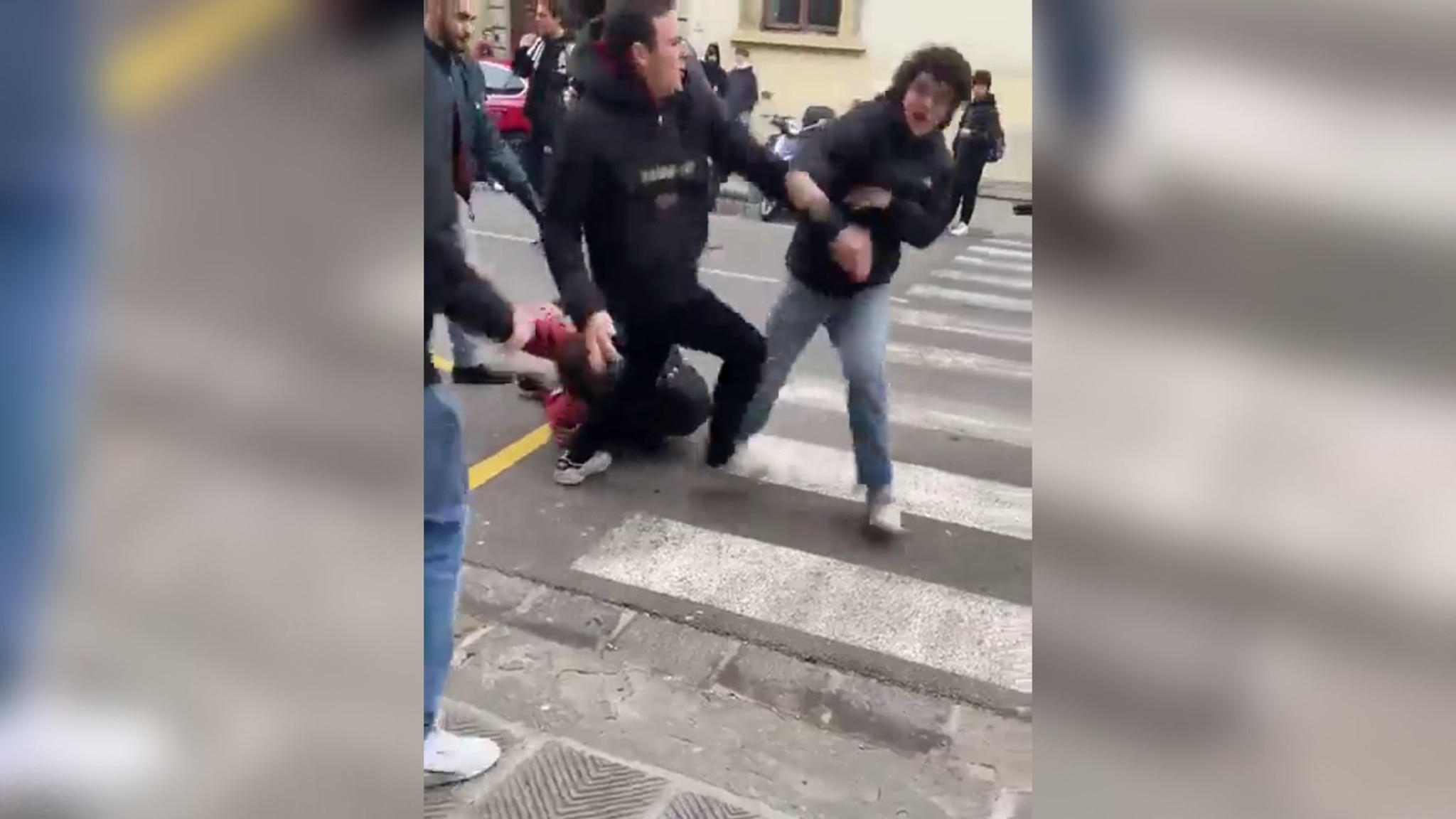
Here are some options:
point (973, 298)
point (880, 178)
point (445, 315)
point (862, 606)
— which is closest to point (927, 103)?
point (880, 178)

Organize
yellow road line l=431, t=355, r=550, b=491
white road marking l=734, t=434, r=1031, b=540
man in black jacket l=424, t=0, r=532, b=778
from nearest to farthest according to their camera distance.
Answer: man in black jacket l=424, t=0, r=532, b=778, white road marking l=734, t=434, r=1031, b=540, yellow road line l=431, t=355, r=550, b=491

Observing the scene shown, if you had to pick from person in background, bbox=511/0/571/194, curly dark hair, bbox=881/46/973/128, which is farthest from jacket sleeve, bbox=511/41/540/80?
curly dark hair, bbox=881/46/973/128

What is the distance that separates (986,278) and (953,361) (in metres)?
0.25

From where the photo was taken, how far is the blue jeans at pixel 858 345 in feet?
6.98

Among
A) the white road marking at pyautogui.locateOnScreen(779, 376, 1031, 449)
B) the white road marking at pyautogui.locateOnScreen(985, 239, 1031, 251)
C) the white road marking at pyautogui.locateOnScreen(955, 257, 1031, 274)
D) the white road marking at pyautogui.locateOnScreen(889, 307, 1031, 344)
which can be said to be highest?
the white road marking at pyautogui.locateOnScreen(985, 239, 1031, 251)

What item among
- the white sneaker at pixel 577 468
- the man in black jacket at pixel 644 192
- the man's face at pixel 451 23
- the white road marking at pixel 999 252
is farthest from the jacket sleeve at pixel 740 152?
the white sneaker at pixel 577 468

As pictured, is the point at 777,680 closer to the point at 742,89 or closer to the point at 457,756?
the point at 457,756

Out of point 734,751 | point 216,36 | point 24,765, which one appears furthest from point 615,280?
point 24,765

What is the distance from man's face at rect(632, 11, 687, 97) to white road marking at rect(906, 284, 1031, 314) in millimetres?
539

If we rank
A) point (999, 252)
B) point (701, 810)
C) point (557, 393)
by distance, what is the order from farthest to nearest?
point (557, 393), point (701, 810), point (999, 252)

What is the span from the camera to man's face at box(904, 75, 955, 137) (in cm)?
172

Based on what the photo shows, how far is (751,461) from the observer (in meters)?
2.59

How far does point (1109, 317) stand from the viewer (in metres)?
1.15

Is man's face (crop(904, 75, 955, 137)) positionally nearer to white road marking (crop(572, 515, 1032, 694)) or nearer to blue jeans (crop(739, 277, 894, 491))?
blue jeans (crop(739, 277, 894, 491))
